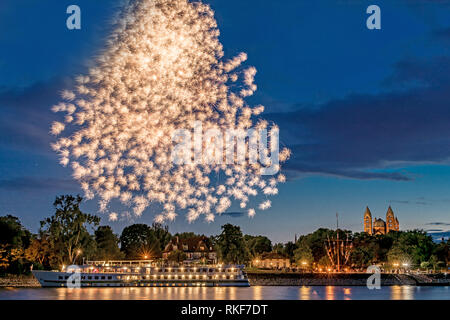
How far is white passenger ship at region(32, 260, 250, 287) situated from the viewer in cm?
8462

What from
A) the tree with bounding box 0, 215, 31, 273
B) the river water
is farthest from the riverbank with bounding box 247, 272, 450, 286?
the tree with bounding box 0, 215, 31, 273

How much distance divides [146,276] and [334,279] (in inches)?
1497

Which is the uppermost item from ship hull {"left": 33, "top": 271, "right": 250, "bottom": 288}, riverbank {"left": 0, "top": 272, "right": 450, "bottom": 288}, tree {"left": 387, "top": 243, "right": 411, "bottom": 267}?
tree {"left": 387, "top": 243, "right": 411, "bottom": 267}

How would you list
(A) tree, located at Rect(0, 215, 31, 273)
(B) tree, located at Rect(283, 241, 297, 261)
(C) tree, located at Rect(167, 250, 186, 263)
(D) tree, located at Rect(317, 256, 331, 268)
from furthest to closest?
(B) tree, located at Rect(283, 241, 297, 261), (D) tree, located at Rect(317, 256, 331, 268), (C) tree, located at Rect(167, 250, 186, 263), (A) tree, located at Rect(0, 215, 31, 273)

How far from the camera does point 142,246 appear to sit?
429 feet

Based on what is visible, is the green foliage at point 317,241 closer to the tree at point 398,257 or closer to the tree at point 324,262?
the tree at point 324,262

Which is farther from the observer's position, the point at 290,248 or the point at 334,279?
the point at 290,248

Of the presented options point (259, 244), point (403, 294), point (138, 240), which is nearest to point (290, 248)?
point (259, 244)

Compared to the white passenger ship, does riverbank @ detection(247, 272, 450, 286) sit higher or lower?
lower

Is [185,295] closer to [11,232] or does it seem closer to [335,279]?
[11,232]

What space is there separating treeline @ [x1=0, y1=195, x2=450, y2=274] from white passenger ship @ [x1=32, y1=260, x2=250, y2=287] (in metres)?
3.14

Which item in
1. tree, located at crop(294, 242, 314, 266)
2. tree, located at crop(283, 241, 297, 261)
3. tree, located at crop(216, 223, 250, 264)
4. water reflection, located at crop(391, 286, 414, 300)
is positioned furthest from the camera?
tree, located at crop(283, 241, 297, 261)

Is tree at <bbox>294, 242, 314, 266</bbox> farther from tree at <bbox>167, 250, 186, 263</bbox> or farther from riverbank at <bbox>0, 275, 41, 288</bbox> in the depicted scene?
riverbank at <bbox>0, 275, 41, 288</bbox>
